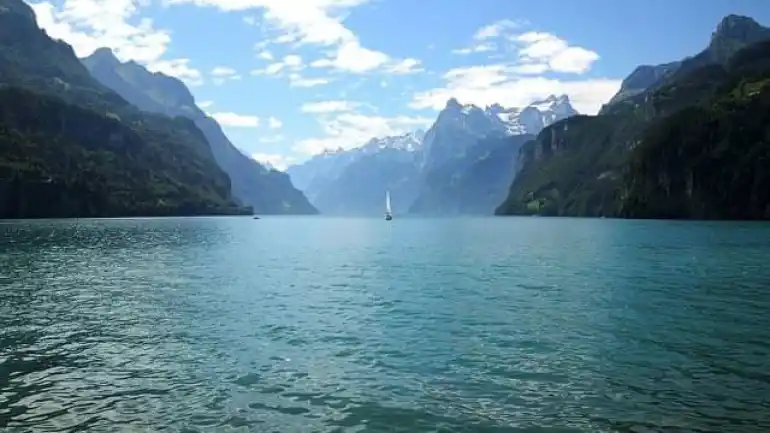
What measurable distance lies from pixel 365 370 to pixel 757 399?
16152mm

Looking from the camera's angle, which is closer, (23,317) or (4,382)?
(4,382)

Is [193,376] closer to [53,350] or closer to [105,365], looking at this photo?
[105,365]

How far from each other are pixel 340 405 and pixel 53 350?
1837cm

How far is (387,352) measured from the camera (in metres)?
31.9

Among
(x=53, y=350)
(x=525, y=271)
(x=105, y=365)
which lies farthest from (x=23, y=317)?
(x=525, y=271)

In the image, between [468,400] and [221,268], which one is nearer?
[468,400]

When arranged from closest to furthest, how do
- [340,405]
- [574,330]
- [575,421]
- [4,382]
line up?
1. [575,421]
2. [340,405]
3. [4,382]
4. [574,330]

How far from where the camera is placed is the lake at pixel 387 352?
21.8m

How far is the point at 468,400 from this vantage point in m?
23.6

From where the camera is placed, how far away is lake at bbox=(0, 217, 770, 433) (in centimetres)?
2175

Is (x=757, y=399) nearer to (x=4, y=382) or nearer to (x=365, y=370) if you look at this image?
(x=365, y=370)

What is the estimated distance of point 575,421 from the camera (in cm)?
2108

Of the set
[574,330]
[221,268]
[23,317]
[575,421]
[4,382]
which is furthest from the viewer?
[221,268]

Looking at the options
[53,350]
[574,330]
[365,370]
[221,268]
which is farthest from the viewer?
[221,268]
